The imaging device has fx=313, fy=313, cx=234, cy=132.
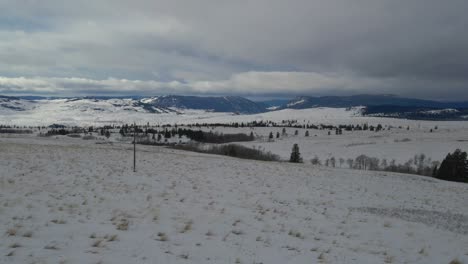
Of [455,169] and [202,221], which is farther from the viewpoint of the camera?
[455,169]

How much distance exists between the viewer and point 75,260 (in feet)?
23.5

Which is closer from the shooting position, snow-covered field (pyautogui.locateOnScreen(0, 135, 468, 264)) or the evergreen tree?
snow-covered field (pyautogui.locateOnScreen(0, 135, 468, 264))

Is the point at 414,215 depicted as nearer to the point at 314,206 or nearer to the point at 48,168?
the point at 314,206

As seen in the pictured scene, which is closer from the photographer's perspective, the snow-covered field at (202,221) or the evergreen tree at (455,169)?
the snow-covered field at (202,221)

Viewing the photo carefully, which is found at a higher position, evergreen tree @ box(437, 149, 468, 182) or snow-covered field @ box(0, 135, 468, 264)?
snow-covered field @ box(0, 135, 468, 264)

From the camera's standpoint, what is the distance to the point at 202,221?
12461 millimetres

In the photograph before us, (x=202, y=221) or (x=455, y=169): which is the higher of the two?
(x=202, y=221)

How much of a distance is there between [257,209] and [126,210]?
6.42 meters

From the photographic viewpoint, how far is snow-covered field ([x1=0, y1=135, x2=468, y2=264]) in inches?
332

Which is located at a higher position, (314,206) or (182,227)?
(182,227)

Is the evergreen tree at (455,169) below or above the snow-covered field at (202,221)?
below

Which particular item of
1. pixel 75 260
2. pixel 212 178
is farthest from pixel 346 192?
pixel 75 260

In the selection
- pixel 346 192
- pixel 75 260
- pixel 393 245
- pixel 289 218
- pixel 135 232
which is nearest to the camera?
pixel 75 260

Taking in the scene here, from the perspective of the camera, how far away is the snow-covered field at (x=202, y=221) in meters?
8.45
